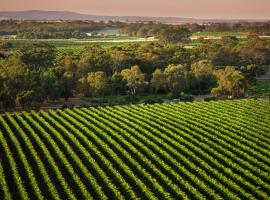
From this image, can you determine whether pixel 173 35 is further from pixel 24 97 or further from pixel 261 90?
pixel 24 97

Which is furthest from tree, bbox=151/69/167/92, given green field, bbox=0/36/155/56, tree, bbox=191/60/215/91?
green field, bbox=0/36/155/56

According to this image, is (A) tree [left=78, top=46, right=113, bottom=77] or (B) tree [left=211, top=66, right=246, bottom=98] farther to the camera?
(A) tree [left=78, top=46, right=113, bottom=77]

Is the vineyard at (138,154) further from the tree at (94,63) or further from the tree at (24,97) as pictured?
the tree at (94,63)

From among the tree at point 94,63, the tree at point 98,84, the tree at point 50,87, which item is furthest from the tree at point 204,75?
the tree at point 50,87

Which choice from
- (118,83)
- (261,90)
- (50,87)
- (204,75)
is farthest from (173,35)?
(50,87)

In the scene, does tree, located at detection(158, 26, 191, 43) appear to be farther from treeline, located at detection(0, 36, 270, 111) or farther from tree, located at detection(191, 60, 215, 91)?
tree, located at detection(191, 60, 215, 91)

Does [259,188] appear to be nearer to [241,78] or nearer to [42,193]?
[42,193]

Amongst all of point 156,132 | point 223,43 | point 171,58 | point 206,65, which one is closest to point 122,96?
point 206,65
